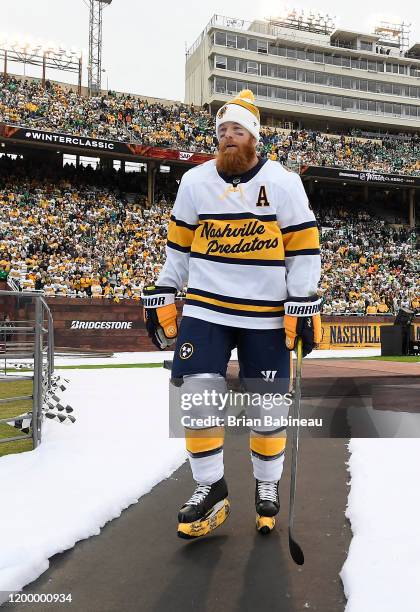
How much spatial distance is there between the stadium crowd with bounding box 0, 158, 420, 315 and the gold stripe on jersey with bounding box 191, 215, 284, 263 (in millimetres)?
17481

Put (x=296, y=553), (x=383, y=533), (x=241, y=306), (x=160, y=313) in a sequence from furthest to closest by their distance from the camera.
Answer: (x=160, y=313), (x=241, y=306), (x=383, y=533), (x=296, y=553)

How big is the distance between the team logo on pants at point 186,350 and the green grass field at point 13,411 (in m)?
2.10

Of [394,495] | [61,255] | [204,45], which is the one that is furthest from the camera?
[204,45]

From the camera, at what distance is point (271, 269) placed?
275 cm

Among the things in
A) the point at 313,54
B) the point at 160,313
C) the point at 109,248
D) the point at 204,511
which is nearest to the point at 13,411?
the point at 160,313

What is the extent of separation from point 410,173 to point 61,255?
983 inches

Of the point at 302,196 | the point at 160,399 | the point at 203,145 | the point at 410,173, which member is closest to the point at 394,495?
the point at 302,196

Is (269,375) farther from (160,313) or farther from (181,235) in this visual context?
(181,235)

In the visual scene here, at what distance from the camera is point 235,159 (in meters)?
2.80

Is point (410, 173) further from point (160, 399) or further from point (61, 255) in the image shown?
point (160, 399)

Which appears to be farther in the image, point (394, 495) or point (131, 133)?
point (131, 133)

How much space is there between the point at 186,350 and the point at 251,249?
580 millimetres

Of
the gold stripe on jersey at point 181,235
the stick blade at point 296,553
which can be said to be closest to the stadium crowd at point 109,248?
the gold stripe on jersey at point 181,235

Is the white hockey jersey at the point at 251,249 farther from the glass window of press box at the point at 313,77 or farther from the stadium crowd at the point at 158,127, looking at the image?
the glass window of press box at the point at 313,77
